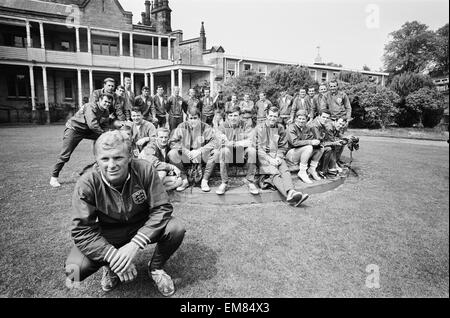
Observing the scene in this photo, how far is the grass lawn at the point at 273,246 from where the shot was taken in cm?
278

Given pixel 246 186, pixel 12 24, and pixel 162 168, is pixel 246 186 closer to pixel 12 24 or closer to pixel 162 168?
pixel 162 168

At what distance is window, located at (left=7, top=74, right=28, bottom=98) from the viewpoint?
76.0 ft

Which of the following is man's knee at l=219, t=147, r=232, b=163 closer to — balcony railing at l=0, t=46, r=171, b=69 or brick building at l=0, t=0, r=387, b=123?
brick building at l=0, t=0, r=387, b=123

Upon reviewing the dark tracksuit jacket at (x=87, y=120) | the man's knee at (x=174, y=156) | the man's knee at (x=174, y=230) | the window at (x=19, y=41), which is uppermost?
the window at (x=19, y=41)

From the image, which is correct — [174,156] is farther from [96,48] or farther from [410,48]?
[410,48]

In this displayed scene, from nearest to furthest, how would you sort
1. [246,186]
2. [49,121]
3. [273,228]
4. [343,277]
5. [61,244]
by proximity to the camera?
[343,277] < [61,244] < [273,228] < [246,186] < [49,121]

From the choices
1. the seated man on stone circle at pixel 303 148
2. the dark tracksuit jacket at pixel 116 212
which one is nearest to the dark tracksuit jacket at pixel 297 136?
the seated man on stone circle at pixel 303 148

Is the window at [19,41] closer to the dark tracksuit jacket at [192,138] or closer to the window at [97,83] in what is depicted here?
the window at [97,83]

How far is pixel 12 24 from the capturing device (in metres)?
22.5

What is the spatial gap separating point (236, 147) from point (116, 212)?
335cm

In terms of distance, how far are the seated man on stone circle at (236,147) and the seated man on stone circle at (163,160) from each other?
838mm

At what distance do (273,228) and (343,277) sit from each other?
1314 mm
